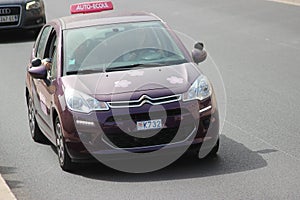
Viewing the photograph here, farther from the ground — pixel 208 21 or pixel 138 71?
pixel 138 71

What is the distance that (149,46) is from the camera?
11.1 metres

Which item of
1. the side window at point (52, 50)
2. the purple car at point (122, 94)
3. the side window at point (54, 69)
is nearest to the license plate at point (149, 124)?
the purple car at point (122, 94)

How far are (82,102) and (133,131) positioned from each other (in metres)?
0.64

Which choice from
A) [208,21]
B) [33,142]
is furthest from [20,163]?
[208,21]

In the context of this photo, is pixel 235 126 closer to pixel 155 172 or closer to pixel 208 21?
pixel 155 172

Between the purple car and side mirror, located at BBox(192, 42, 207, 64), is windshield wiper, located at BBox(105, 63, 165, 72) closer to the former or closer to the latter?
the purple car

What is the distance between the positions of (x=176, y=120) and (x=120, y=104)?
60cm

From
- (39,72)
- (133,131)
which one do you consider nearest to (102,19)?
(39,72)

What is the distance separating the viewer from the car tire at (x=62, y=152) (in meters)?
10.2

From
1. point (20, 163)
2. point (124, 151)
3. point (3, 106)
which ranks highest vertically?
point (124, 151)

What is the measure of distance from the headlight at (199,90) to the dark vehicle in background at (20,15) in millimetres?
13227

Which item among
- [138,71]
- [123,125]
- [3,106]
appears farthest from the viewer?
[3,106]

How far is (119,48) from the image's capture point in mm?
11062

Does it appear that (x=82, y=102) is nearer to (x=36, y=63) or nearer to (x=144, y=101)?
(x=144, y=101)
